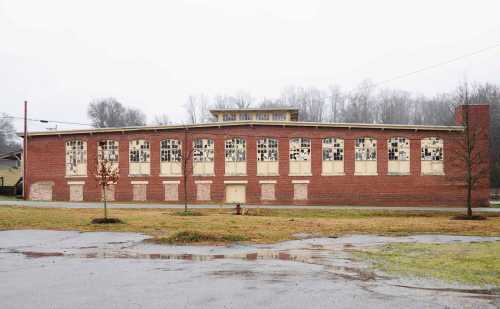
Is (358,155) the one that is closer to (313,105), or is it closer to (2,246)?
(2,246)

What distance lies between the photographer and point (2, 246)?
16281mm

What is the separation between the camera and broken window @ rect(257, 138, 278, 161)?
4372 centimetres

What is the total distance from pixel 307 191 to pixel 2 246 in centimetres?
2962

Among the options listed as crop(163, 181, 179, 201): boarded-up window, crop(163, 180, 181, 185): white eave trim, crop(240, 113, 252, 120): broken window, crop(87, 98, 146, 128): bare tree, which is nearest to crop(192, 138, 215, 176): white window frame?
crop(163, 180, 181, 185): white eave trim

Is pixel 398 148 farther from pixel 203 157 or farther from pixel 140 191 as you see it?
pixel 140 191

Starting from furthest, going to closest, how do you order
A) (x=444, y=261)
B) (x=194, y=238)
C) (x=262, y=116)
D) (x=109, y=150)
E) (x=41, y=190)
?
(x=262, y=116) → (x=41, y=190) → (x=109, y=150) → (x=194, y=238) → (x=444, y=261)

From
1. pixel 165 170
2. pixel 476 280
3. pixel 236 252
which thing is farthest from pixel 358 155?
pixel 476 280

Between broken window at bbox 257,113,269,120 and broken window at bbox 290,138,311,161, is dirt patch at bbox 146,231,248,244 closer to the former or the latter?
broken window at bbox 290,138,311,161

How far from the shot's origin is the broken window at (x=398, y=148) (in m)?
43.4

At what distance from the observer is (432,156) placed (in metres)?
43.4

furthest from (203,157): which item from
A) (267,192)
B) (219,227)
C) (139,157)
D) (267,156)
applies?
(219,227)

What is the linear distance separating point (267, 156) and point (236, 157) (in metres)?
2.48

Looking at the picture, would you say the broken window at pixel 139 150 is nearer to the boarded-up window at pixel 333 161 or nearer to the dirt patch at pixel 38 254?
the boarded-up window at pixel 333 161

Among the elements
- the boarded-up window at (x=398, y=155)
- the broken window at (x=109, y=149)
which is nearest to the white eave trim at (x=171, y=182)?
the broken window at (x=109, y=149)
